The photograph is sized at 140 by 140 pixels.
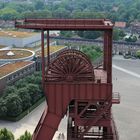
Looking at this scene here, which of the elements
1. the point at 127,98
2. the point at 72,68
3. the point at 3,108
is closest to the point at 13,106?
the point at 3,108

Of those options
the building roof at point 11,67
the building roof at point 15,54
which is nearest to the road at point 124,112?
the building roof at point 11,67

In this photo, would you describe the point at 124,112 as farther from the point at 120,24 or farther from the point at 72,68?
the point at 120,24

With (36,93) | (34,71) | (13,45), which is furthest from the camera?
(13,45)

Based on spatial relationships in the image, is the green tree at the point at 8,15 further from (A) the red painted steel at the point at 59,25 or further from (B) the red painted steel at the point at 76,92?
(B) the red painted steel at the point at 76,92

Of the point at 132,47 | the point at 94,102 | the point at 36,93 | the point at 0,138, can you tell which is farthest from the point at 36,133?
the point at 132,47

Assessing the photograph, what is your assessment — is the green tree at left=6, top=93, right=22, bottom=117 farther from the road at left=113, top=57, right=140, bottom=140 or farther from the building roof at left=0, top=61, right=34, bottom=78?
the road at left=113, top=57, right=140, bottom=140

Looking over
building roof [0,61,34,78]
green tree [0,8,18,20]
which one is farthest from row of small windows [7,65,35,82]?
green tree [0,8,18,20]

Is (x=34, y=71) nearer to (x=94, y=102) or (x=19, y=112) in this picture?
(x=19, y=112)
